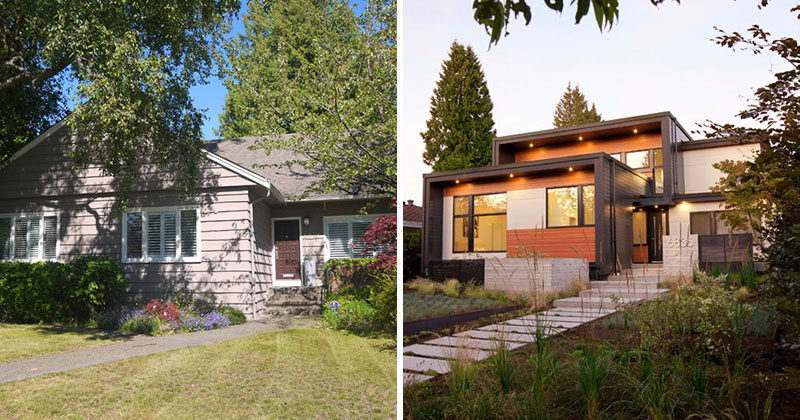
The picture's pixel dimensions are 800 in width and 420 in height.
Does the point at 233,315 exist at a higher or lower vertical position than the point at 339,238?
lower

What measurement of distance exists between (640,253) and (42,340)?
421 inches

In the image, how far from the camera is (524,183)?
35.4ft

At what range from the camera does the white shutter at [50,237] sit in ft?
13.3

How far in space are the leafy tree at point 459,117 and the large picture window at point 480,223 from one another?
140 cm

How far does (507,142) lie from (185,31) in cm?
1014

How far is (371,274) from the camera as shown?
4.87 meters

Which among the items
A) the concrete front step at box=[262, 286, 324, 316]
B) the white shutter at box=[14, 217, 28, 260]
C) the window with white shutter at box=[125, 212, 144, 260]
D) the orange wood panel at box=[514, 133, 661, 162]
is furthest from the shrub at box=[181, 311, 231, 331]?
the orange wood panel at box=[514, 133, 661, 162]

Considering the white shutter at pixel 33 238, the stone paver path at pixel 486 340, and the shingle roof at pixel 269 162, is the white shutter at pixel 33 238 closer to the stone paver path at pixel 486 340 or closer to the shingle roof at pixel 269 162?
the shingle roof at pixel 269 162

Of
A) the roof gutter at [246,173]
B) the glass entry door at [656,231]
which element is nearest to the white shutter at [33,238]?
the roof gutter at [246,173]

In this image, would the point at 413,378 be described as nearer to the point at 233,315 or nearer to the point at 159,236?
the point at 233,315

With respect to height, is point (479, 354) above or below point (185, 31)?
below

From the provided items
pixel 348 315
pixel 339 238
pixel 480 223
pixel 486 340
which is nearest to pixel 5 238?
pixel 339 238

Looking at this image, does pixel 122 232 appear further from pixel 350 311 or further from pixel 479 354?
pixel 479 354

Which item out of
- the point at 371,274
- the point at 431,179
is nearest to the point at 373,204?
the point at 371,274
